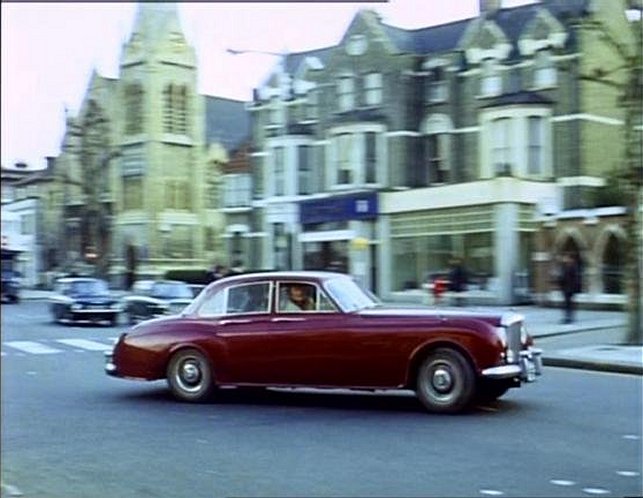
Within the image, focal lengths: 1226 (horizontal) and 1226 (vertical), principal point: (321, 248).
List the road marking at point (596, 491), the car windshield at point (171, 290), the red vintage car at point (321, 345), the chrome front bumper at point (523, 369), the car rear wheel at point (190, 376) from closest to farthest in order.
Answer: the road marking at point (596, 491) → the car windshield at point (171, 290) → the red vintage car at point (321, 345) → the chrome front bumper at point (523, 369) → the car rear wheel at point (190, 376)

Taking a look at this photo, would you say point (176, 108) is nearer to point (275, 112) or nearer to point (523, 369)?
point (275, 112)

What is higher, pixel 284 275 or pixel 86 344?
pixel 284 275

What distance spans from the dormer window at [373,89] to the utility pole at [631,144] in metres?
0.35

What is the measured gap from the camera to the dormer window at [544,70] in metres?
2.03

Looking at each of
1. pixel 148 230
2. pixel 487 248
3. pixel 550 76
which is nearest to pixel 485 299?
pixel 487 248

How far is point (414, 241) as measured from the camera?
6.97 ft

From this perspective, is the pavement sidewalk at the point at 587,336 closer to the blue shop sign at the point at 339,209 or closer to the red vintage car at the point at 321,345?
the red vintage car at the point at 321,345

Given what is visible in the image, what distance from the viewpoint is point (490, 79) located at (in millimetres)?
2100

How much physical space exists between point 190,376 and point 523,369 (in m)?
0.75

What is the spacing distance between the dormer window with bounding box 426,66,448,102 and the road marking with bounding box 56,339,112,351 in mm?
921

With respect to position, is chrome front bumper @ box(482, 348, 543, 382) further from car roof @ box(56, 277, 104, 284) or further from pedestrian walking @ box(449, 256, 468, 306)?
car roof @ box(56, 277, 104, 284)

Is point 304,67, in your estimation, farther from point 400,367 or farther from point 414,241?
point 400,367

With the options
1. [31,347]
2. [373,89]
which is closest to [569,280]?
[373,89]

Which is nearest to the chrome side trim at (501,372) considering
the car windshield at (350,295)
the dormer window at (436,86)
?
the car windshield at (350,295)
